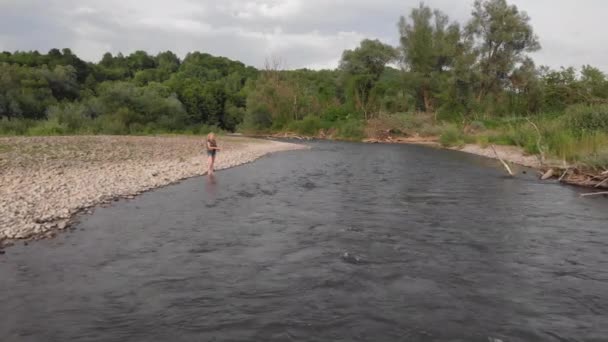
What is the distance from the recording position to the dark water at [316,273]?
6.50m

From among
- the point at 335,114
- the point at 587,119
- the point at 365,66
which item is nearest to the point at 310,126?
the point at 335,114

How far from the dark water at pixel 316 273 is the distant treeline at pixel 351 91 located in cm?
2683

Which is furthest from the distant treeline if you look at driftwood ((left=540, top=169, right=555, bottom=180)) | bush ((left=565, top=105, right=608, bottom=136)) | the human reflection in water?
the human reflection in water

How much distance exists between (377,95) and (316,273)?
227ft

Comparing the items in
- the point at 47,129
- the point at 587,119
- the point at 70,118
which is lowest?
the point at 47,129

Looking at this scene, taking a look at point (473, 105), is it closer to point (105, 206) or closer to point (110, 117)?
point (110, 117)

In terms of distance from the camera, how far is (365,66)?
79062mm

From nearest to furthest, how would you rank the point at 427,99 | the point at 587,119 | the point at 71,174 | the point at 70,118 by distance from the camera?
the point at 71,174 → the point at 587,119 → the point at 70,118 → the point at 427,99

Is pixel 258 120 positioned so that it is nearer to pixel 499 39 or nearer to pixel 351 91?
pixel 351 91

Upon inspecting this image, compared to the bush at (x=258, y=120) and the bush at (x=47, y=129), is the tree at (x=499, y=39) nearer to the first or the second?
the bush at (x=258, y=120)

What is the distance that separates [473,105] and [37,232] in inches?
2347

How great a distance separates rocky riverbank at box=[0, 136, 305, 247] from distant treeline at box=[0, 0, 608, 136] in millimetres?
15788

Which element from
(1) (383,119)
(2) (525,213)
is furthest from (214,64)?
(2) (525,213)

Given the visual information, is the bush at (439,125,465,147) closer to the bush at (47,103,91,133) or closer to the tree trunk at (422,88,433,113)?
the tree trunk at (422,88,433,113)
